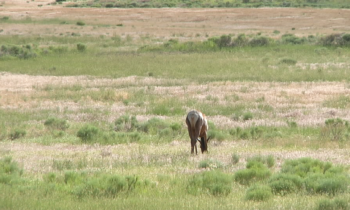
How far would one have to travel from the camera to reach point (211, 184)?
1108 centimetres

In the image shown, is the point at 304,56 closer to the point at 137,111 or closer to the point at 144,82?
the point at 144,82

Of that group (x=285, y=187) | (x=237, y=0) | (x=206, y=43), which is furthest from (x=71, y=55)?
(x=237, y=0)

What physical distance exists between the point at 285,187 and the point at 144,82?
23.7m

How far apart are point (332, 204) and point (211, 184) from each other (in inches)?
101

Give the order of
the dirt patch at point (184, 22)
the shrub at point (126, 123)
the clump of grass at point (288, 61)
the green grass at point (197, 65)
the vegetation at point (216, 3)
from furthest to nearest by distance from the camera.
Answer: the vegetation at point (216, 3) → the dirt patch at point (184, 22) → the clump of grass at point (288, 61) → the green grass at point (197, 65) → the shrub at point (126, 123)

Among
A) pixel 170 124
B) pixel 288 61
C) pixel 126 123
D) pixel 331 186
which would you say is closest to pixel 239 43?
pixel 288 61

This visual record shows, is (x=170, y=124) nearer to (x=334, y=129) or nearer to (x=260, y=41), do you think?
(x=334, y=129)

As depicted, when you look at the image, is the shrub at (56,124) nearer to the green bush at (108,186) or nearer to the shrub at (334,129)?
the shrub at (334,129)

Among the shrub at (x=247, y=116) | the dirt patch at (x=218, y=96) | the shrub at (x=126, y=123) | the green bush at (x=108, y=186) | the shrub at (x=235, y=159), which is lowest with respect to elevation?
the dirt patch at (x=218, y=96)

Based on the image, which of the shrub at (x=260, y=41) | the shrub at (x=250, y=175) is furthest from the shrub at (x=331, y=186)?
the shrub at (x=260, y=41)

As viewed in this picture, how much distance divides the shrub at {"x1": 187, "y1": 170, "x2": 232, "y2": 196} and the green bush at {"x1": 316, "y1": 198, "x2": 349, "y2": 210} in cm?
204

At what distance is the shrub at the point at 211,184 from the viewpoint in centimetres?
1087

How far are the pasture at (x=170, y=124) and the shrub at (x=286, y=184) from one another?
0.09 ft

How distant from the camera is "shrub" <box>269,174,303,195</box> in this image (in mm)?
10820
